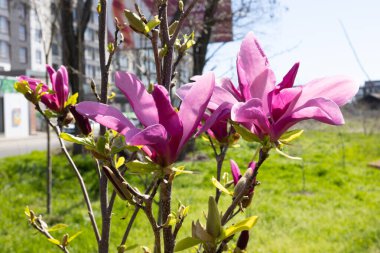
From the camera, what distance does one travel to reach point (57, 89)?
89 cm

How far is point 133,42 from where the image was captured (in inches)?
203

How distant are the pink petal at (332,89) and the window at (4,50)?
2960 cm

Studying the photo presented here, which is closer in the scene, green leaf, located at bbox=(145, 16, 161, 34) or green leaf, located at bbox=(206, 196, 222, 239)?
green leaf, located at bbox=(206, 196, 222, 239)

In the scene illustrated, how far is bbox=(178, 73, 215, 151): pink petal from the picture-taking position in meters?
0.49

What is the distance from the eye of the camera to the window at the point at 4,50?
27188mm

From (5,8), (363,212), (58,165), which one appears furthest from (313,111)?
(5,8)

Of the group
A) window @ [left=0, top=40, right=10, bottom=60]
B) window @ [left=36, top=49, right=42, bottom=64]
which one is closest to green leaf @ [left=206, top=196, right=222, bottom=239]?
window @ [left=0, top=40, right=10, bottom=60]

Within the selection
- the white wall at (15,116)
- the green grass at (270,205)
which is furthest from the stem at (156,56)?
the white wall at (15,116)

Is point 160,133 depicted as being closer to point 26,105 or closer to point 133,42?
point 133,42

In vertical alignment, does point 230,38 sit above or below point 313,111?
above

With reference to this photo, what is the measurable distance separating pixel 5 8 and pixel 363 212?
2819cm

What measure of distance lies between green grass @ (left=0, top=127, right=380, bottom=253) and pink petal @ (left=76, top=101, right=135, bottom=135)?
113 inches

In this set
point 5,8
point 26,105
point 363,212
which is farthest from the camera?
point 5,8

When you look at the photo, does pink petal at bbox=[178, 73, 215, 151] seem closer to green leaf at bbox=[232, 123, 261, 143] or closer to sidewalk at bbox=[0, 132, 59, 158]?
green leaf at bbox=[232, 123, 261, 143]
